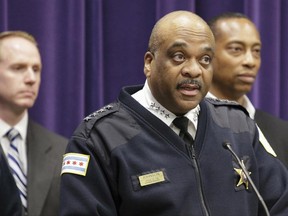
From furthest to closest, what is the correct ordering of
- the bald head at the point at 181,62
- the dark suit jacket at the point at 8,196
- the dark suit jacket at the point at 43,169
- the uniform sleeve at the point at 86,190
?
1. the dark suit jacket at the point at 43,169
2. the dark suit jacket at the point at 8,196
3. the bald head at the point at 181,62
4. the uniform sleeve at the point at 86,190

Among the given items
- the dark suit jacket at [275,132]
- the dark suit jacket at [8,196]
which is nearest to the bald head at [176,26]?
the dark suit jacket at [8,196]

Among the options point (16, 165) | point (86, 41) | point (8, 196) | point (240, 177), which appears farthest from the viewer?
point (86, 41)

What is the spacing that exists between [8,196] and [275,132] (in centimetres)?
123

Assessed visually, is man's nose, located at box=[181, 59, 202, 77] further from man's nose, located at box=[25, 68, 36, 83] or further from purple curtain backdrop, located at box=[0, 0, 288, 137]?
purple curtain backdrop, located at box=[0, 0, 288, 137]

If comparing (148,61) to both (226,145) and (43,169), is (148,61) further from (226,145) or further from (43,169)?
(43,169)

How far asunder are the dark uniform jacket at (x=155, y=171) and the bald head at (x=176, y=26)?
162mm

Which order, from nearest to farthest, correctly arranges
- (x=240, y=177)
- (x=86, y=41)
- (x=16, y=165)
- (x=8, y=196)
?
(x=240, y=177), (x=8, y=196), (x=16, y=165), (x=86, y=41)

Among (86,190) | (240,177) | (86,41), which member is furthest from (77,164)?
(86,41)

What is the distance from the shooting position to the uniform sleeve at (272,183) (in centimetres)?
165

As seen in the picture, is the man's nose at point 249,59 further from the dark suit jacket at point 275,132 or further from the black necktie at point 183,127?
the black necktie at point 183,127

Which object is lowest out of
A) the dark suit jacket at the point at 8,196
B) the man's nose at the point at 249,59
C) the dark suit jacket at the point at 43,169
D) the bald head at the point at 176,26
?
the dark suit jacket at the point at 43,169

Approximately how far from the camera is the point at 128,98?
169cm

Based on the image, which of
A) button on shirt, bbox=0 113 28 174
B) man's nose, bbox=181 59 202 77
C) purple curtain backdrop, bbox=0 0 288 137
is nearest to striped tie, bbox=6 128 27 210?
button on shirt, bbox=0 113 28 174

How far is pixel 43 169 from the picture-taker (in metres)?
2.66
